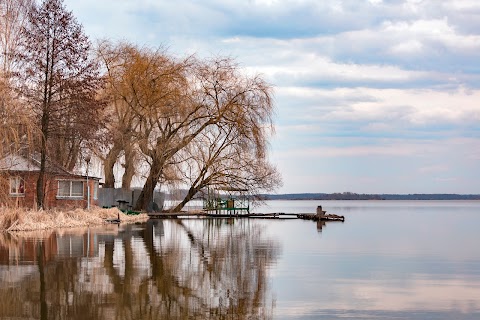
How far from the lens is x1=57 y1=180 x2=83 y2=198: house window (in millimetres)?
43750

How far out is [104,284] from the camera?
14.1 m

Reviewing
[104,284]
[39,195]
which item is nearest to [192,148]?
[39,195]

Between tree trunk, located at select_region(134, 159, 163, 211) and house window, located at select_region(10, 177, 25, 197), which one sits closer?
house window, located at select_region(10, 177, 25, 197)

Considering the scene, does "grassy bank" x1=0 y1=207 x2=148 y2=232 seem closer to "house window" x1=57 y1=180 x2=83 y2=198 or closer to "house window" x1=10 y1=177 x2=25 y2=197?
"house window" x1=57 y1=180 x2=83 y2=198

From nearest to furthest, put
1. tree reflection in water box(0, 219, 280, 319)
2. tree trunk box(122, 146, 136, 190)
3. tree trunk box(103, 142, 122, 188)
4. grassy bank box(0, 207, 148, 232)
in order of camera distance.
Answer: tree reflection in water box(0, 219, 280, 319)
grassy bank box(0, 207, 148, 232)
tree trunk box(103, 142, 122, 188)
tree trunk box(122, 146, 136, 190)

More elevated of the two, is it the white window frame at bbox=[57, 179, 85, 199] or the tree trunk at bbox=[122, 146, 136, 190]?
the tree trunk at bbox=[122, 146, 136, 190]

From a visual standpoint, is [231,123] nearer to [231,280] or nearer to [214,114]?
[214,114]

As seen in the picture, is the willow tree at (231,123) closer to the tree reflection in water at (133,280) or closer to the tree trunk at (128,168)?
the tree trunk at (128,168)

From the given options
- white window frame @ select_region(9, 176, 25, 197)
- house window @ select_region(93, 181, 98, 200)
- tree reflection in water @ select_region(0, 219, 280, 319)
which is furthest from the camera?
house window @ select_region(93, 181, 98, 200)

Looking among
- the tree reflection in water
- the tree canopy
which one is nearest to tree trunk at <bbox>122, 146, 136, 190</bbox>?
the tree canopy

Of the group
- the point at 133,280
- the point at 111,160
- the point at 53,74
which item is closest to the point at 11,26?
the point at 53,74

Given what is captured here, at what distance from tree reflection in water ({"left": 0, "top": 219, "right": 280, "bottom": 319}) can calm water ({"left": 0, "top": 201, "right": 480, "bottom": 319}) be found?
0.02 metres

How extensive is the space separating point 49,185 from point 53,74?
8.47 m

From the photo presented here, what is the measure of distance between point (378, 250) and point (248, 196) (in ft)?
98.8
